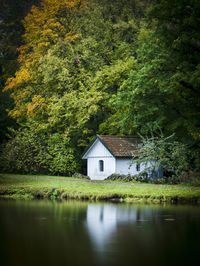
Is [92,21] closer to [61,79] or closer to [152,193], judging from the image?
[61,79]

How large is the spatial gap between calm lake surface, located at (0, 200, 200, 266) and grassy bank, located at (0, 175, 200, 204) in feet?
9.29

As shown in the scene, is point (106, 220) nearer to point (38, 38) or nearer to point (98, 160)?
point (98, 160)

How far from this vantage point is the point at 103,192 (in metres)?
24.8

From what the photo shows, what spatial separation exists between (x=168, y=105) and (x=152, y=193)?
9193 millimetres

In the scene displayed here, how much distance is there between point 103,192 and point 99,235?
455 inches

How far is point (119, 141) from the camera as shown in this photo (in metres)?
35.2

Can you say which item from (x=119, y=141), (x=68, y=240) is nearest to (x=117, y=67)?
(x=119, y=141)

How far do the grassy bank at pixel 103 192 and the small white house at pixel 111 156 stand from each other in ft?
20.7

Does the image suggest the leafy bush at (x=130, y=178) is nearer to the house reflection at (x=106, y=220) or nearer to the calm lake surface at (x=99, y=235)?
the house reflection at (x=106, y=220)

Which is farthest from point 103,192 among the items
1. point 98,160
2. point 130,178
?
point 98,160

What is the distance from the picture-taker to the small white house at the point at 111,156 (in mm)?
34156

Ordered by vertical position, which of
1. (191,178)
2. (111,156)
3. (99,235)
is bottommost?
(99,235)

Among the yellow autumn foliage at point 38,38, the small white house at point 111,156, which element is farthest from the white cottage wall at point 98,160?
the yellow autumn foliage at point 38,38

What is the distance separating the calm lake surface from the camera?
33.3ft
